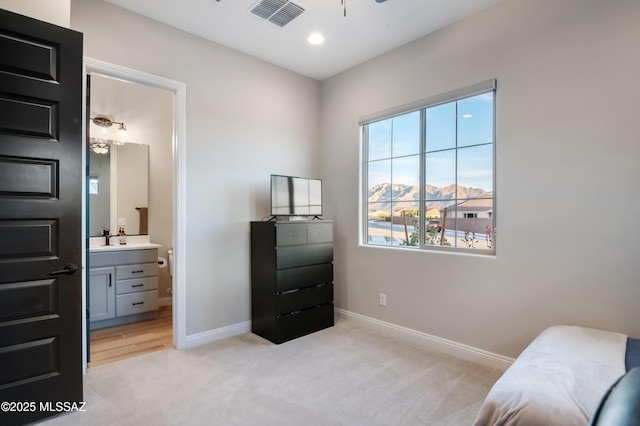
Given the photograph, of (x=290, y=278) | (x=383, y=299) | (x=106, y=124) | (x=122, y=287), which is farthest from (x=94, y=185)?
(x=383, y=299)

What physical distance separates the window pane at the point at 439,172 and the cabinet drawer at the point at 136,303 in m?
3.29

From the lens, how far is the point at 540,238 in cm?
231

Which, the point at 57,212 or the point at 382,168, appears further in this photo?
the point at 382,168

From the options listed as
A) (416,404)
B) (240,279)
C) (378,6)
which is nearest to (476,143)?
(378,6)

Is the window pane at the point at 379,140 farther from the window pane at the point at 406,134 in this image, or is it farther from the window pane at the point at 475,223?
the window pane at the point at 475,223

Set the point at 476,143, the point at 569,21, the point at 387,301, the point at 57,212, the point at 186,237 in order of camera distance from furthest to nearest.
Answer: the point at 387,301 < the point at 186,237 < the point at 476,143 < the point at 569,21 < the point at 57,212

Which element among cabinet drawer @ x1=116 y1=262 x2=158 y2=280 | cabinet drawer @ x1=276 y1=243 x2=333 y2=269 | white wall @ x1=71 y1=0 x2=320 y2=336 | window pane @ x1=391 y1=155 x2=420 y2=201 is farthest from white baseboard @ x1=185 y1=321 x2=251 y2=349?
window pane @ x1=391 y1=155 x2=420 y2=201

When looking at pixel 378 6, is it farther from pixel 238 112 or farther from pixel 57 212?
pixel 57 212

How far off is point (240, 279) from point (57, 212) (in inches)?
67.7

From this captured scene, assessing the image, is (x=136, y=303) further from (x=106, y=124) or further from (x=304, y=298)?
(x=106, y=124)

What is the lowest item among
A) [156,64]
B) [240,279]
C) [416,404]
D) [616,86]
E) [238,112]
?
[416,404]

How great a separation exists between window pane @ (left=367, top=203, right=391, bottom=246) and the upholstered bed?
6.10 feet

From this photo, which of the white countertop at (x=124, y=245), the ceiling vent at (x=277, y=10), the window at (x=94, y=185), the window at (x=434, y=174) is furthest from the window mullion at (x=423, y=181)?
the window at (x=94, y=185)

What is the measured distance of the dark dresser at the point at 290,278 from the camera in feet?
9.96
